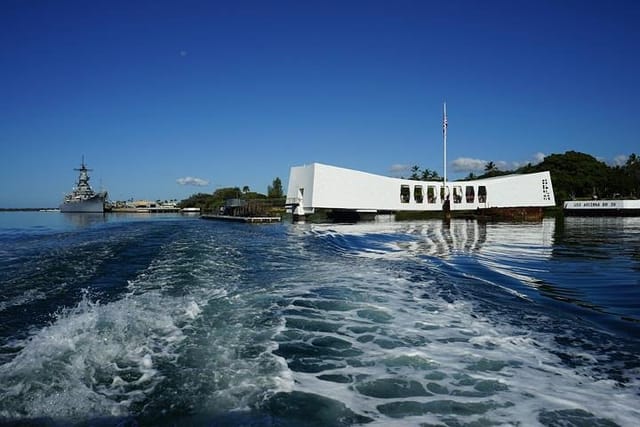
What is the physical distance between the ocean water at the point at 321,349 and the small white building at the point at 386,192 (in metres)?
33.4

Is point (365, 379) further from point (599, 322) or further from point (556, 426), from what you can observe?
point (599, 322)

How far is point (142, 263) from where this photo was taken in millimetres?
11773

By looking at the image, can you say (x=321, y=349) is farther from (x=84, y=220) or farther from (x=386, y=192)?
(x=84, y=220)

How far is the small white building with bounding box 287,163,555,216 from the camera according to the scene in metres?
43.2

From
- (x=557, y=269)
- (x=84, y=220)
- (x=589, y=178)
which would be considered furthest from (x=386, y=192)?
(x=589, y=178)

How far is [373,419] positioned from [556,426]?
1372 millimetres

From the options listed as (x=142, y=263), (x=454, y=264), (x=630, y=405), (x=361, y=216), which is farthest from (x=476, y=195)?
(x=630, y=405)

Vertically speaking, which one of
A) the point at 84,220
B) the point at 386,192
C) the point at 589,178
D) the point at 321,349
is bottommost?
the point at 321,349

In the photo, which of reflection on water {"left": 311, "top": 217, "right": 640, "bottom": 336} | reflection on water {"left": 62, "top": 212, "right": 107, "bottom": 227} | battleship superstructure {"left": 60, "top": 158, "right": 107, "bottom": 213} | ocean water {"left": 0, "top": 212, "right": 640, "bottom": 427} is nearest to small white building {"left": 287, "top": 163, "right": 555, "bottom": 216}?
reflection on water {"left": 62, "top": 212, "right": 107, "bottom": 227}

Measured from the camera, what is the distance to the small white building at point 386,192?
43.2 meters

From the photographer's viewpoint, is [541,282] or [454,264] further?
[454,264]

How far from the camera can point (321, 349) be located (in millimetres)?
4684

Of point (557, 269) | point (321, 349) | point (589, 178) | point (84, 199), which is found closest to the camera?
point (321, 349)

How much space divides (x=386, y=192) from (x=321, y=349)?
1740 inches
